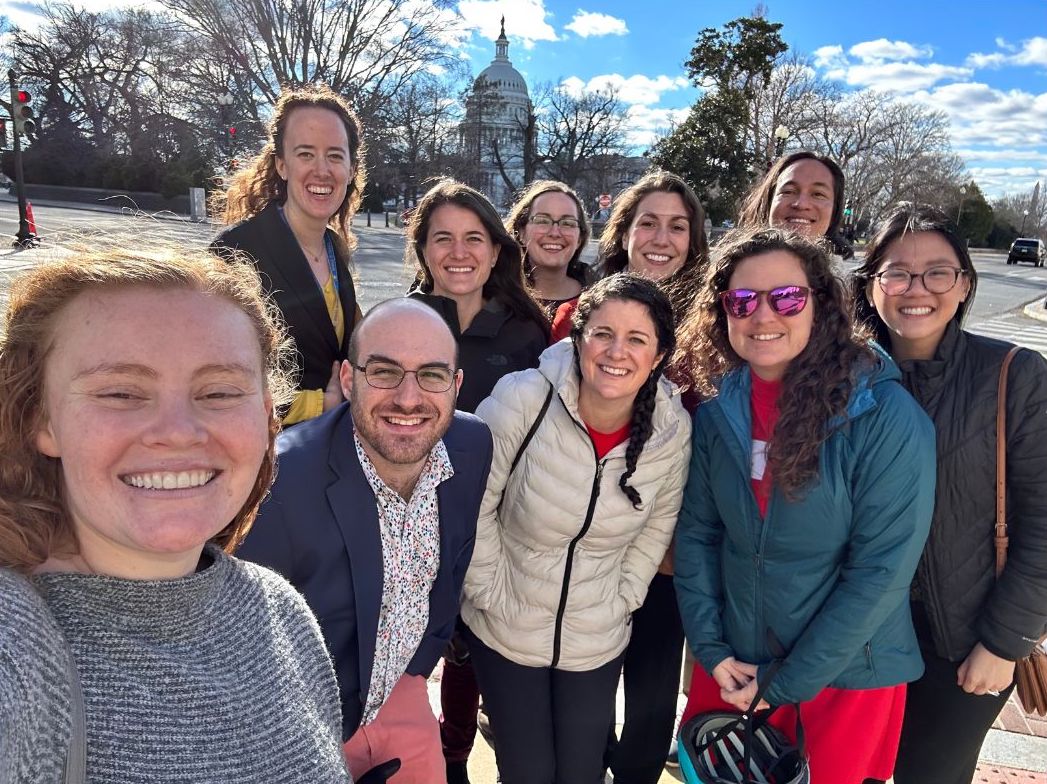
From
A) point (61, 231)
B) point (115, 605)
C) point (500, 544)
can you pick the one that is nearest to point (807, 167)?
point (500, 544)

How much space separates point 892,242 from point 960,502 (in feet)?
3.14

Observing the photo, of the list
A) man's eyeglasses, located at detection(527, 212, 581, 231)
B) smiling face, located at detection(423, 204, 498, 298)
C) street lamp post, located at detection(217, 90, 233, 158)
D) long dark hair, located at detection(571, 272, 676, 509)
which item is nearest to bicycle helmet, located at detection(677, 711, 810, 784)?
long dark hair, located at detection(571, 272, 676, 509)

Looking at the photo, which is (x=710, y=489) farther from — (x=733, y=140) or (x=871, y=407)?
(x=733, y=140)

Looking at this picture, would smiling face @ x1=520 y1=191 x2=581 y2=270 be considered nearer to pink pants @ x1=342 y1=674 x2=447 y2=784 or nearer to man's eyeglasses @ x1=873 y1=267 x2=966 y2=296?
man's eyeglasses @ x1=873 y1=267 x2=966 y2=296

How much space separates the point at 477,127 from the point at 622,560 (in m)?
44.1

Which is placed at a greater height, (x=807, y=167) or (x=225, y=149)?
(x=225, y=149)

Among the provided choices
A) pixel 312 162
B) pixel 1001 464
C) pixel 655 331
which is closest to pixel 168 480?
pixel 655 331

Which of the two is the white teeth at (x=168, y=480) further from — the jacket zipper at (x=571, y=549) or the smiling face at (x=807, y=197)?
the smiling face at (x=807, y=197)

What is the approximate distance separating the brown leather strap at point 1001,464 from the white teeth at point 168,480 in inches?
89.7

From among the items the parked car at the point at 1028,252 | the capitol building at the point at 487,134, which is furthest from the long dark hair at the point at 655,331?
the parked car at the point at 1028,252

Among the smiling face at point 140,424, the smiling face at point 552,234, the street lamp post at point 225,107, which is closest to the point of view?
the smiling face at point 140,424

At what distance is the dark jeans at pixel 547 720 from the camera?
2459mm

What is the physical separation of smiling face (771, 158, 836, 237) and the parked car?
2076 inches

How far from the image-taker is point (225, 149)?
30.5m
